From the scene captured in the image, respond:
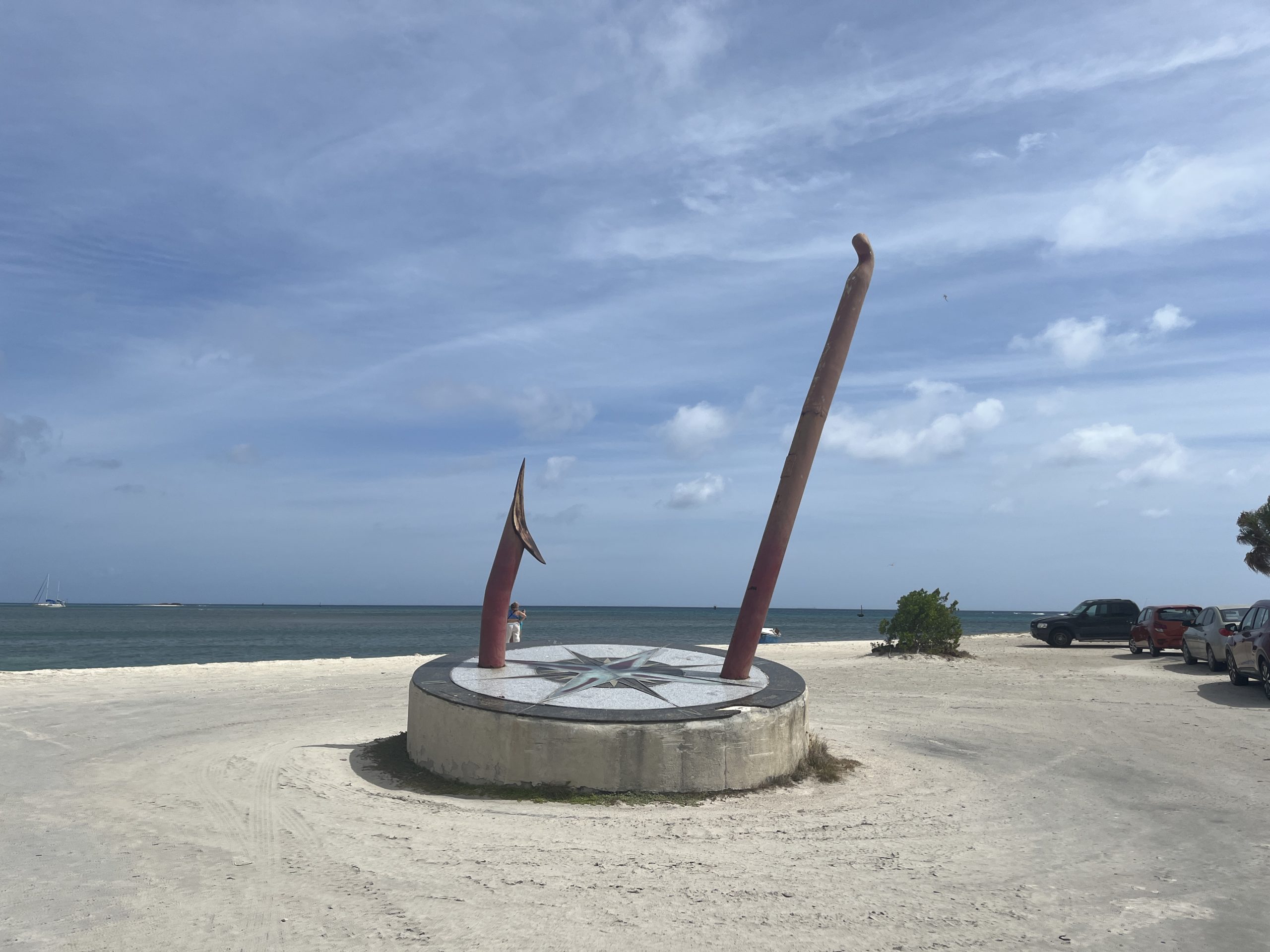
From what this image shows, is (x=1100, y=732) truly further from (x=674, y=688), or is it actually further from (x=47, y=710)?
(x=47, y=710)

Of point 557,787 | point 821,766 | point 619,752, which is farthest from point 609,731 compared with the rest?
point 821,766

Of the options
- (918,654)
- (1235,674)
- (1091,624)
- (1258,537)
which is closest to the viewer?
(1235,674)

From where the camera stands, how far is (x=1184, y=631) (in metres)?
22.1

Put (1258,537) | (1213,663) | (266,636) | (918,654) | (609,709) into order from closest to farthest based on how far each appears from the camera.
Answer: (609,709)
(1213,663)
(918,654)
(1258,537)
(266,636)

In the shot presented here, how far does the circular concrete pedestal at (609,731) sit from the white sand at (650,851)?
1.22 feet

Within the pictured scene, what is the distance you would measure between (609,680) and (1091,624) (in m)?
24.7

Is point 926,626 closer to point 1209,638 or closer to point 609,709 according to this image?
point 1209,638

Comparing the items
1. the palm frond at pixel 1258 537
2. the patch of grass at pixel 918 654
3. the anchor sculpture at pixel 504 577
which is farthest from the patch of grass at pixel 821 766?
the palm frond at pixel 1258 537

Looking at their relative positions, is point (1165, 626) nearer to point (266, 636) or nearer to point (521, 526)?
point (521, 526)

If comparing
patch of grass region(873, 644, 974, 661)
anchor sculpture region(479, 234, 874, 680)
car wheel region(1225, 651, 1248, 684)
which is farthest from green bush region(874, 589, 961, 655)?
anchor sculpture region(479, 234, 874, 680)

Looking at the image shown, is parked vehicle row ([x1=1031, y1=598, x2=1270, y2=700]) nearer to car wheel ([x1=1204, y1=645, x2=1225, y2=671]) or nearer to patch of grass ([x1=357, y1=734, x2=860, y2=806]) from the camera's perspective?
car wheel ([x1=1204, y1=645, x2=1225, y2=671])

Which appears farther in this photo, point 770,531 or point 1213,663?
point 1213,663

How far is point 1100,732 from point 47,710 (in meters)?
15.5

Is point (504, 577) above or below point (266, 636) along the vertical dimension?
above
